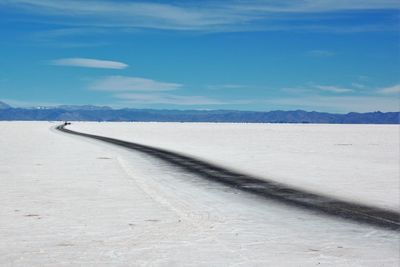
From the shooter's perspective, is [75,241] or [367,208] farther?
[367,208]

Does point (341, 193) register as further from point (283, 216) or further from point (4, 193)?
point (4, 193)

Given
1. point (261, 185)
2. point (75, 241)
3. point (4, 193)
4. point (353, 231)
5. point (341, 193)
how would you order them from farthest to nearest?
point (261, 185) < point (341, 193) < point (4, 193) < point (353, 231) < point (75, 241)

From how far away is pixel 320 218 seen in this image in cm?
1159

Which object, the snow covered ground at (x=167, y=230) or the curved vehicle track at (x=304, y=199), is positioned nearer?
the snow covered ground at (x=167, y=230)

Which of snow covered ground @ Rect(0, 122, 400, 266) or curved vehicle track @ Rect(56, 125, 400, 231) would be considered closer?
snow covered ground @ Rect(0, 122, 400, 266)

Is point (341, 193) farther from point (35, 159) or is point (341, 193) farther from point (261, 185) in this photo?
point (35, 159)

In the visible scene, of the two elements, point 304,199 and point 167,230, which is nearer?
point 167,230

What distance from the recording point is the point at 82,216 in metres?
11.3

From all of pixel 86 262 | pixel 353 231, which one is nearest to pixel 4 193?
pixel 86 262

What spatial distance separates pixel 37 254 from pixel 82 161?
17.7m

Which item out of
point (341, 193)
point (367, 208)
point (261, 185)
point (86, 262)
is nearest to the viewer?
point (86, 262)

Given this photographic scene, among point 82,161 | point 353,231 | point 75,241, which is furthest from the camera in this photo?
point 82,161

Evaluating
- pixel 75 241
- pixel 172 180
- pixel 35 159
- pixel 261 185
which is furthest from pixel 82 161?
pixel 75 241

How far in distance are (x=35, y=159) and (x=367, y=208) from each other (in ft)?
58.8
